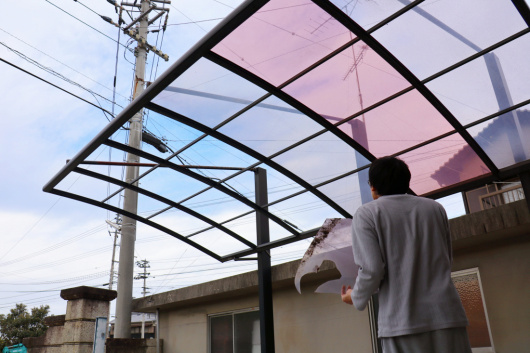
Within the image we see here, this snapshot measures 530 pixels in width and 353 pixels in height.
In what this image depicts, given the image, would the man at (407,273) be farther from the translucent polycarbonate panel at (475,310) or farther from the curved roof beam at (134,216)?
the curved roof beam at (134,216)

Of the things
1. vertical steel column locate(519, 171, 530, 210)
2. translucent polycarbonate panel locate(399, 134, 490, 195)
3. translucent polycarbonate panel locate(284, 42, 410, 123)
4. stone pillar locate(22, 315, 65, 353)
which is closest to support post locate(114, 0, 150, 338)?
stone pillar locate(22, 315, 65, 353)

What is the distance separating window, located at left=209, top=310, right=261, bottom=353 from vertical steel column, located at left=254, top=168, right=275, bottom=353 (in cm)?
215

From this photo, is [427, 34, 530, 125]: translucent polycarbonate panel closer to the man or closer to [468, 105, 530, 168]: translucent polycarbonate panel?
[468, 105, 530, 168]: translucent polycarbonate panel

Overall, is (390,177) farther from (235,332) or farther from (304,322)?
(235,332)

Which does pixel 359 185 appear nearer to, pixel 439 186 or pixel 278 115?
pixel 439 186

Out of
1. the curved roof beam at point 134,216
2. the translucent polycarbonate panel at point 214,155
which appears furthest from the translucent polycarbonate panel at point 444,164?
→ the curved roof beam at point 134,216

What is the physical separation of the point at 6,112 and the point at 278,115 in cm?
1384

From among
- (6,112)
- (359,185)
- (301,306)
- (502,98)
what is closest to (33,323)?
(6,112)

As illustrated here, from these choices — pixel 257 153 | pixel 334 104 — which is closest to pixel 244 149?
pixel 257 153

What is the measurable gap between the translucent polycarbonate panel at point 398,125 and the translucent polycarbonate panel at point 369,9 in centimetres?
94

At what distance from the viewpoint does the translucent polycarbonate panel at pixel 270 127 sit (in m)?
5.21

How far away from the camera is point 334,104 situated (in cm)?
498

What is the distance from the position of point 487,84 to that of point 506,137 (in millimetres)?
694

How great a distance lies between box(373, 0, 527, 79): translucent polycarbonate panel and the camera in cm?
385
